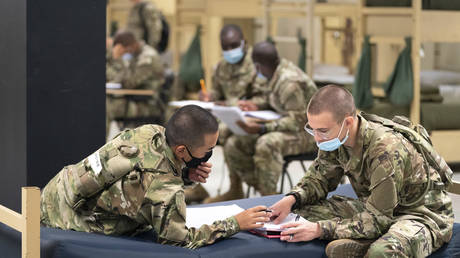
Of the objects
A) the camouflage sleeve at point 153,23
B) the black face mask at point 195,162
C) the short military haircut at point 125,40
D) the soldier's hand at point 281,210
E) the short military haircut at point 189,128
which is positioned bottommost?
the soldier's hand at point 281,210

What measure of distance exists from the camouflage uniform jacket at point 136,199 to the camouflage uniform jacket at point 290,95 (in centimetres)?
246

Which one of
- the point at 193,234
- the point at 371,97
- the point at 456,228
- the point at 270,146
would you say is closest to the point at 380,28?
the point at 371,97

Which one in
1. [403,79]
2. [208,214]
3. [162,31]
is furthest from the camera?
[162,31]

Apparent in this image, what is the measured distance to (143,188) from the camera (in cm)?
308

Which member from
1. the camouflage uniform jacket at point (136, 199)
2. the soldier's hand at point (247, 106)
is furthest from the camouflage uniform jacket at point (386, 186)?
the soldier's hand at point (247, 106)

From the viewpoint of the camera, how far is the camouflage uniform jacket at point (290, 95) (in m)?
5.68

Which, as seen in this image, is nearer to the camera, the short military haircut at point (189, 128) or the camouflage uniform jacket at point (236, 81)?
the short military haircut at point (189, 128)

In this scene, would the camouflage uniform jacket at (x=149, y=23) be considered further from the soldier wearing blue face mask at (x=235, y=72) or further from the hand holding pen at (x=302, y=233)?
the hand holding pen at (x=302, y=233)

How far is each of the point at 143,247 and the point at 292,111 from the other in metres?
2.83

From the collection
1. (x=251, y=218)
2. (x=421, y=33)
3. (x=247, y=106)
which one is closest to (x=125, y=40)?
(x=247, y=106)

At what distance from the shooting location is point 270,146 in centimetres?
562

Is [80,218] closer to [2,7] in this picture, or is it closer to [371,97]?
[2,7]

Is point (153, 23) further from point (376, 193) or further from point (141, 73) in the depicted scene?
point (376, 193)

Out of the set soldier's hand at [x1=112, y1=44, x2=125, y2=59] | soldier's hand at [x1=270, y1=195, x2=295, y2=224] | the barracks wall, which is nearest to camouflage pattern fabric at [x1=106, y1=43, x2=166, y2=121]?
soldier's hand at [x1=112, y1=44, x2=125, y2=59]
